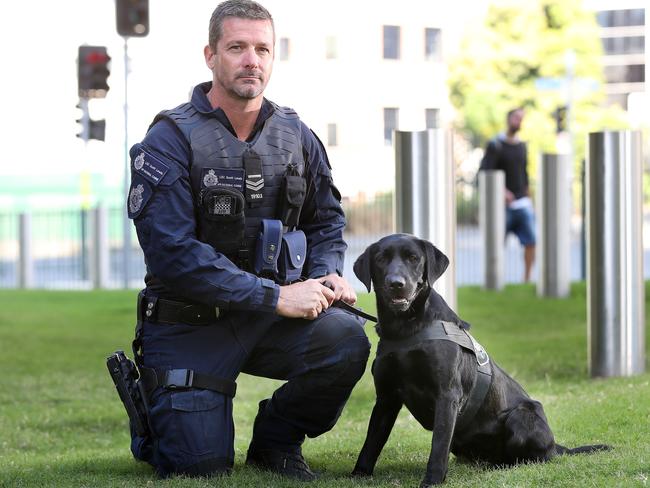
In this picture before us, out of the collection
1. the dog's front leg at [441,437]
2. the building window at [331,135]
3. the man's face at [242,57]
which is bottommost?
the dog's front leg at [441,437]

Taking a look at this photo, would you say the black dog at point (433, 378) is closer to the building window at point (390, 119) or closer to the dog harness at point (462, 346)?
the dog harness at point (462, 346)

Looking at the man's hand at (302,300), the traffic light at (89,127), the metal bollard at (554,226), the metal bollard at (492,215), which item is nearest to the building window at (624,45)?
the traffic light at (89,127)

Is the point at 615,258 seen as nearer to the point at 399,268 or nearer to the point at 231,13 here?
the point at 399,268

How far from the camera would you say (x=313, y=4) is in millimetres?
38812

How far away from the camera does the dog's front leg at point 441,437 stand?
4305 millimetres

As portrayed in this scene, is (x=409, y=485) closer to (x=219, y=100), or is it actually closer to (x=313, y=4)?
(x=219, y=100)

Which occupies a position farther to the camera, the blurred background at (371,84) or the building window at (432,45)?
the building window at (432,45)

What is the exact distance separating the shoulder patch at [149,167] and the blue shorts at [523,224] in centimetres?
1017

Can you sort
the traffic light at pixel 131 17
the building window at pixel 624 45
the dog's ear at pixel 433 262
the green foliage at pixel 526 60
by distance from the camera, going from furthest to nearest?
the building window at pixel 624 45, the green foliage at pixel 526 60, the traffic light at pixel 131 17, the dog's ear at pixel 433 262

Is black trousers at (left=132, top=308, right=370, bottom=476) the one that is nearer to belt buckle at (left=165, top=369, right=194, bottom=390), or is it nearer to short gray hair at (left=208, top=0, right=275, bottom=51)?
belt buckle at (left=165, top=369, right=194, bottom=390)

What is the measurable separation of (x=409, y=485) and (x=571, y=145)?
106 feet

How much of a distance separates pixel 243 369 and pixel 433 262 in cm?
110

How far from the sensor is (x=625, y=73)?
241 ft

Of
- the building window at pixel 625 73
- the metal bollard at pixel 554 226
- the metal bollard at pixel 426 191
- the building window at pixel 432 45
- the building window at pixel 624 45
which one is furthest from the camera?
the building window at pixel 624 45
